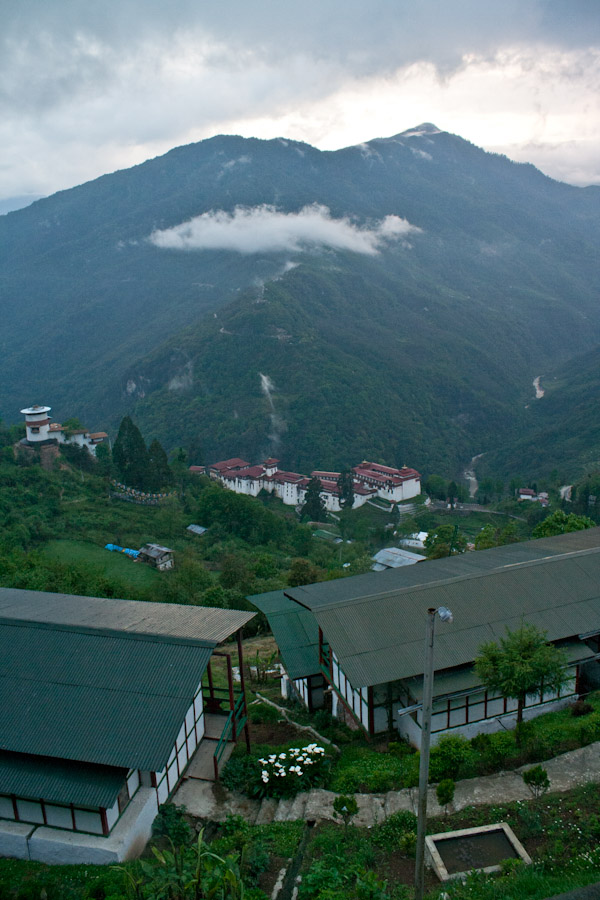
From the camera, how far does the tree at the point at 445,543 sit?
36375 mm

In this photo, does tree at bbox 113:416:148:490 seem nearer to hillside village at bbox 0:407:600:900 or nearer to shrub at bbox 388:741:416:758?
hillside village at bbox 0:407:600:900

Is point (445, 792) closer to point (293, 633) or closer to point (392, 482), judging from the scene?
point (293, 633)

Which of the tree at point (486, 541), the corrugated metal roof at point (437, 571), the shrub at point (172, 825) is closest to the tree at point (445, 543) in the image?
the tree at point (486, 541)

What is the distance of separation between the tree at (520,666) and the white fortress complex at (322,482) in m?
72.5

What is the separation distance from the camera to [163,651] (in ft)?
46.4

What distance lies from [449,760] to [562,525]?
21712 millimetres

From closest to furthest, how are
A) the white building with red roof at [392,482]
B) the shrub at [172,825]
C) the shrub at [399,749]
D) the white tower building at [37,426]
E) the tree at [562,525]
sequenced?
the shrub at [172,825], the shrub at [399,749], the tree at [562,525], the white tower building at [37,426], the white building with red roof at [392,482]

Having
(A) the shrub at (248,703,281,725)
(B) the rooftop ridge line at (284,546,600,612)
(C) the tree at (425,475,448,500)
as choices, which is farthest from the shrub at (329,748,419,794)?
(C) the tree at (425,475,448,500)

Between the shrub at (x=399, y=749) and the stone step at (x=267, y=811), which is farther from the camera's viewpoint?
the shrub at (x=399, y=749)

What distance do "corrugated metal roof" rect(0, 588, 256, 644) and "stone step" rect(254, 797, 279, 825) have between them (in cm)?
349

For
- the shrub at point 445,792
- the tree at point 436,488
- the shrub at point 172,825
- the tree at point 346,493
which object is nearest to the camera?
the shrub at point 445,792

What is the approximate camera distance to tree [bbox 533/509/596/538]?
103 ft

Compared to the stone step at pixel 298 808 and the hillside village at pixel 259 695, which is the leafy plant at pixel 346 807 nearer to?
the hillside village at pixel 259 695

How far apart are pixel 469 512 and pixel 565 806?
247ft
